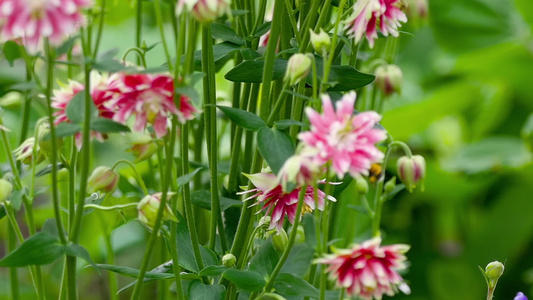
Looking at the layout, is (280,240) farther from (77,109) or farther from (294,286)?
(77,109)

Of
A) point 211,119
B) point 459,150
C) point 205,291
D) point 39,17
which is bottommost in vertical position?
point 459,150

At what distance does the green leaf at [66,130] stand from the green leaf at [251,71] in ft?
0.44

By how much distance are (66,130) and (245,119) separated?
0.44 feet

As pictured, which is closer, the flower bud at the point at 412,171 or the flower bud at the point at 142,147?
the flower bud at the point at 142,147

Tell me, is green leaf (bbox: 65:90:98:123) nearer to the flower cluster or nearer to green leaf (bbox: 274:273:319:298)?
the flower cluster

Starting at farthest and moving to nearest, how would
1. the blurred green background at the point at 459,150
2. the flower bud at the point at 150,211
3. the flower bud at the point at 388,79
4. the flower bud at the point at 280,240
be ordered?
1. the blurred green background at the point at 459,150
2. the flower bud at the point at 388,79
3. the flower bud at the point at 280,240
4. the flower bud at the point at 150,211

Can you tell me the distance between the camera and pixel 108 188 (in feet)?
1.86

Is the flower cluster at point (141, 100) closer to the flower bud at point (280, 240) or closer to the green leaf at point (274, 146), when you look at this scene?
the green leaf at point (274, 146)

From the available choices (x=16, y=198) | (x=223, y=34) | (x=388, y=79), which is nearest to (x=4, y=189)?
(x=16, y=198)

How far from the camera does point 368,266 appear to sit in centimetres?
46

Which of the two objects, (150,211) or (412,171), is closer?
(150,211)

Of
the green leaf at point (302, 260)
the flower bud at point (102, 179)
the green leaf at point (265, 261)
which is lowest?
the green leaf at point (265, 261)

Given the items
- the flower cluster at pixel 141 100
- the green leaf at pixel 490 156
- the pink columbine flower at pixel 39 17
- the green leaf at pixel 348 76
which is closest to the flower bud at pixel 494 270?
the green leaf at pixel 348 76

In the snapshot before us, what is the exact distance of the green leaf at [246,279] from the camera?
0.54 meters
